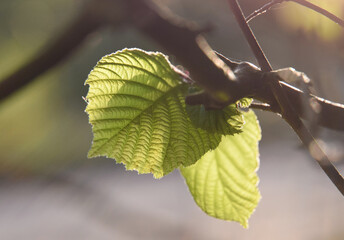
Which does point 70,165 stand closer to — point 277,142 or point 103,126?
point 277,142

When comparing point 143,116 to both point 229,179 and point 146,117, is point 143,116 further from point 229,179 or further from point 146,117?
point 229,179

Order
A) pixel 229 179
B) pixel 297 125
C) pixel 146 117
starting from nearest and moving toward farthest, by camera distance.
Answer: pixel 297 125, pixel 146 117, pixel 229 179

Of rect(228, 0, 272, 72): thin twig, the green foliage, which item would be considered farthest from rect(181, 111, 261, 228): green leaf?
rect(228, 0, 272, 72): thin twig

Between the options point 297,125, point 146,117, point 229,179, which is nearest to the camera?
point 297,125

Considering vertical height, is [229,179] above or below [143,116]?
below

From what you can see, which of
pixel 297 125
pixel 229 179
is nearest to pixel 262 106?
pixel 297 125

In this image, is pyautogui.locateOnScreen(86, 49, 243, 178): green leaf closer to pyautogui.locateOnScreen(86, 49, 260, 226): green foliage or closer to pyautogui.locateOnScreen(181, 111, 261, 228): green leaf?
pyautogui.locateOnScreen(86, 49, 260, 226): green foliage

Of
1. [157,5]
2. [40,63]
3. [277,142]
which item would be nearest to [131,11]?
[157,5]
